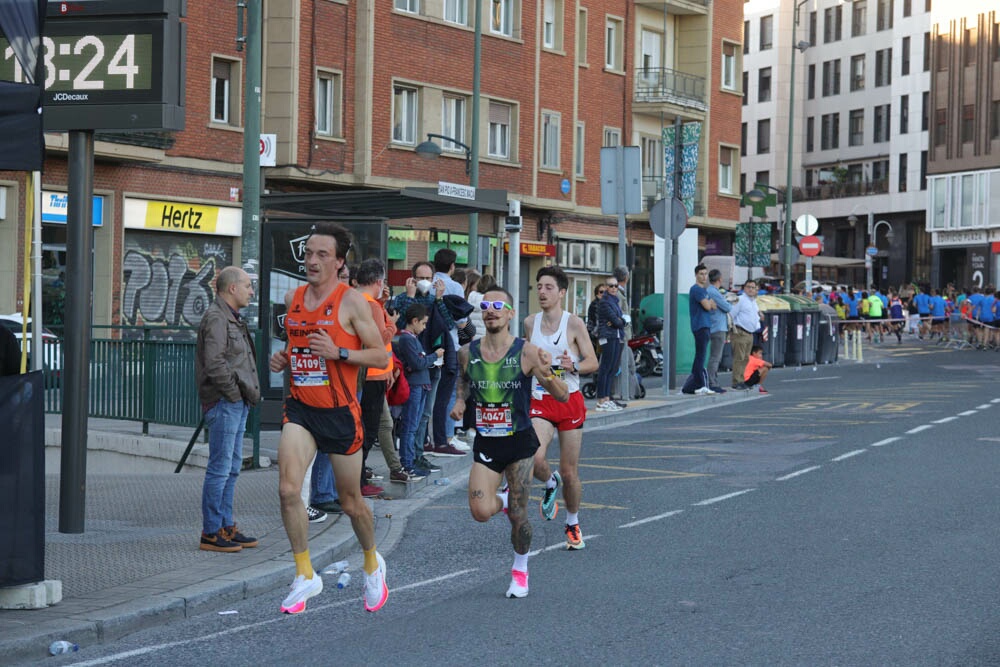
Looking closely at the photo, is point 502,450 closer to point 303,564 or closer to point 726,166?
point 303,564

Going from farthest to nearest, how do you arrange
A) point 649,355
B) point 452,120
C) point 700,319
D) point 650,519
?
point 452,120
point 649,355
point 700,319
point 650,519

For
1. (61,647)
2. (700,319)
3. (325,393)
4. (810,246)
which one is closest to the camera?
(61,647)

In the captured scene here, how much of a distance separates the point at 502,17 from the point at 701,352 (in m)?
18.0

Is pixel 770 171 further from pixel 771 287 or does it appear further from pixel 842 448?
pixel 842 448

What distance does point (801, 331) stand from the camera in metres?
34.3

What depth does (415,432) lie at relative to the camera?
13391 mm

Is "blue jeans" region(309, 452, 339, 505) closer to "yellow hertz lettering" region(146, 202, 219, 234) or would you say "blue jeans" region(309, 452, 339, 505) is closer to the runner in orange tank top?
the runner in orange tank top

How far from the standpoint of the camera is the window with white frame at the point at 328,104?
33500 mm

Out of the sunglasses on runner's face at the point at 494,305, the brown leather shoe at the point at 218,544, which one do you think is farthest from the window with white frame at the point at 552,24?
the sunglasses on runner's face at the point at 494,305

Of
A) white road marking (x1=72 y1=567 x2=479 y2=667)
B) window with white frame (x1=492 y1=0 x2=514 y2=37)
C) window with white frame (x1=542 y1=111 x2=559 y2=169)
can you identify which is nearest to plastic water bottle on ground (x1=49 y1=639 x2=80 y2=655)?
white road marking (x1=72 y1=567 x2=479 y2=667)

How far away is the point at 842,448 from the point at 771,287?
103 ft

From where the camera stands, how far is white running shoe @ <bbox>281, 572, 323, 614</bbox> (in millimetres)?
7660

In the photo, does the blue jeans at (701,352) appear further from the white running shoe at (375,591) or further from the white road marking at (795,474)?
the white running shoe at (375,591)

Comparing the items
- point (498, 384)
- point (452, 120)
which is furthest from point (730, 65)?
point (498, 384)
